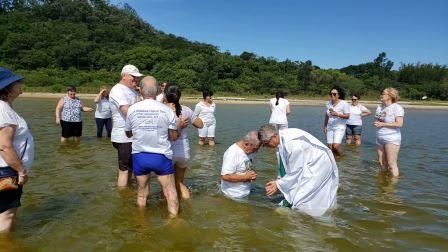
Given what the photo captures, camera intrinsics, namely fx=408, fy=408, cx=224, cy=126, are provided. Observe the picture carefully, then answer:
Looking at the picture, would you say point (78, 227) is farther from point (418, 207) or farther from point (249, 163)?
point (418, 207)

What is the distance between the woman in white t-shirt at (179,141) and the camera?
19.8 ft

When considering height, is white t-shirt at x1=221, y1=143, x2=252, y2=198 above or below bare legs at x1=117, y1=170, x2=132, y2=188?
above

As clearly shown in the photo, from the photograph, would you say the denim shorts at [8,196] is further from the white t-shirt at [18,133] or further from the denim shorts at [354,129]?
the denim shorts at [354,129]

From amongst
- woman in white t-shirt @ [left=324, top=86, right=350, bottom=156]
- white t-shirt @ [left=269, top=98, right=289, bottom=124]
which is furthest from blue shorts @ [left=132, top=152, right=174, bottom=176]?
white t-shirt @ [left=269, top=98, right=289, bottom=124]

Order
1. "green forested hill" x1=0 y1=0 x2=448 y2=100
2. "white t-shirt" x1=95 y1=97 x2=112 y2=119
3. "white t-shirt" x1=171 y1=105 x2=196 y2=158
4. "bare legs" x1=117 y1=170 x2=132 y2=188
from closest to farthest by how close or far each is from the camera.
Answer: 1. "white t-shirt" x1=171 y1=105 x2=196 y2=158
2. "bare legs" x1=117 y1=170 x2=132 y2=188
3. "white t-shirt" x1=95 y1=97 x2=112 y2=119
4. "green forested hill" x1=0 y1=0 x2=448 y2=100

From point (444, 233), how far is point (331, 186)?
1.61m

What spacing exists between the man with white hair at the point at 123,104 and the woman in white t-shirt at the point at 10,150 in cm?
180

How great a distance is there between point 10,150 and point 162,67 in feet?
199

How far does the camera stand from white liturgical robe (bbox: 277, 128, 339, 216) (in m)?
5.48

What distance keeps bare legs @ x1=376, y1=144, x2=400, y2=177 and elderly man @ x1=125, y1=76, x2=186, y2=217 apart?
A: 498cm

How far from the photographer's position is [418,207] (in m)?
6.69

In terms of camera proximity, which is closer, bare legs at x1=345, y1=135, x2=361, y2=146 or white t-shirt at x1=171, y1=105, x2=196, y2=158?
white t-shirt at x1=171, y1=105, x2=196, y2=158

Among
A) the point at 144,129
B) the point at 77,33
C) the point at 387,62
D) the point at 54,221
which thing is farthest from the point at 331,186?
the point at 387,62

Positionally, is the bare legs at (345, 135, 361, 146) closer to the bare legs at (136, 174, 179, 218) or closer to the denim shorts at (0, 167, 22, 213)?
the bare legs at (136, 174, 179, 218)
